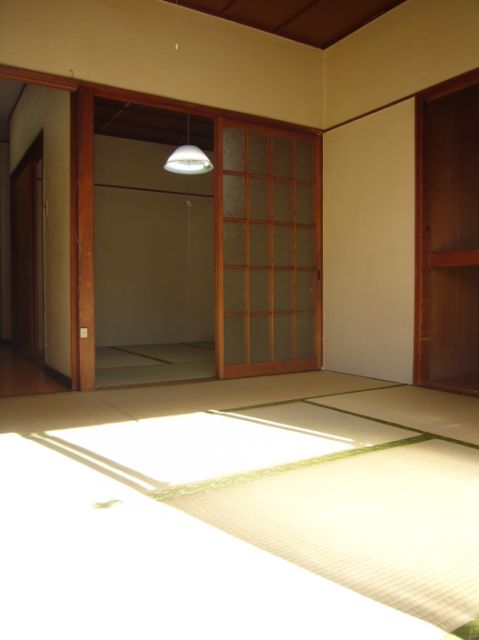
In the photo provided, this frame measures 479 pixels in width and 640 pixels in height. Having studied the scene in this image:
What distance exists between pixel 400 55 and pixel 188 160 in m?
2.24

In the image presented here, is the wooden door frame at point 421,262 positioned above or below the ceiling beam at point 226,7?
below

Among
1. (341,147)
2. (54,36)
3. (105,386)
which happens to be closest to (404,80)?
(341,147)

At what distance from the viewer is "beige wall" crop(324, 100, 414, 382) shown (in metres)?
4.27

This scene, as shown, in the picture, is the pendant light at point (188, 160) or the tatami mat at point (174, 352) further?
the tatami mat at point (174, 352)

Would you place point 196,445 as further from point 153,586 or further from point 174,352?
point 174,352

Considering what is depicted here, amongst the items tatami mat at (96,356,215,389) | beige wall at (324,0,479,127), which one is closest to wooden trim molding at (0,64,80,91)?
tatami mat at (96,356,215,389)

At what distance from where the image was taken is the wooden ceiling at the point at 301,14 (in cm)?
425

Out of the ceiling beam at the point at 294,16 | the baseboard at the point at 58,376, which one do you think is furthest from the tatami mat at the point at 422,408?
the ceiling beam at the point at 294,16

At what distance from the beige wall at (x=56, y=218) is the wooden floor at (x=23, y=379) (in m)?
0.14

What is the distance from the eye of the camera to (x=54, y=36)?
3756 mm

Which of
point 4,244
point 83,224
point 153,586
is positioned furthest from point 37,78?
point 4,244

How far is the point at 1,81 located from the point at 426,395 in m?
5.02

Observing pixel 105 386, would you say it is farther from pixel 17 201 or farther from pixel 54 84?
pixel 17 201

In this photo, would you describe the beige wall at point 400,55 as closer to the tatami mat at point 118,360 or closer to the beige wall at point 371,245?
the beige wall at point 371,245
